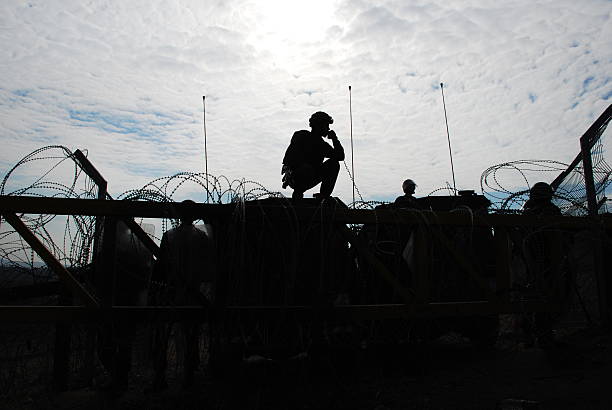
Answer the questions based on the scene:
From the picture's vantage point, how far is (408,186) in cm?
743

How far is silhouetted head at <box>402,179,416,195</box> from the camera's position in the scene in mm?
7398

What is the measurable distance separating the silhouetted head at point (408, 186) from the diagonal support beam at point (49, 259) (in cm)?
493

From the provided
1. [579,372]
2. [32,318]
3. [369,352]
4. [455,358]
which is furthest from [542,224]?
[32,318]

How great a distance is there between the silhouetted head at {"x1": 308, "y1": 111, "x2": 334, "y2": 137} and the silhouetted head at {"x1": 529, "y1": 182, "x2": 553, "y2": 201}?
2.41 metres

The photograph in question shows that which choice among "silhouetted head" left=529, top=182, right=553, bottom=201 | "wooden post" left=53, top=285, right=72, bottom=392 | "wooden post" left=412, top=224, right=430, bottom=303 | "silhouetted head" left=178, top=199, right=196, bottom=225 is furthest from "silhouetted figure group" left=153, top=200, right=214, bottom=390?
"silhouetted head" left=529, top=182, right=553, bottom=201

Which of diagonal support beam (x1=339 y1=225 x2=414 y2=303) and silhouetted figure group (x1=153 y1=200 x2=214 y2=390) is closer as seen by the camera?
silhouetted figure group (x1=153 y1=200 x2=214 y2=390)

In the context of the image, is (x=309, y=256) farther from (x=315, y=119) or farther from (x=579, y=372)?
(x=579, y=372)

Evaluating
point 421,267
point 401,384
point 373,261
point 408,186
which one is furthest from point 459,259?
point 408,186

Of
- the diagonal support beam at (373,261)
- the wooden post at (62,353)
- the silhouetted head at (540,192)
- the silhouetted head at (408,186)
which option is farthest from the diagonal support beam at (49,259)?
the silhouetted head at (408,186)

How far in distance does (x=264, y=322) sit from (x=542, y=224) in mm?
2927

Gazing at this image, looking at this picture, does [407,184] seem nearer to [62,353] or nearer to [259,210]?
[259,210]

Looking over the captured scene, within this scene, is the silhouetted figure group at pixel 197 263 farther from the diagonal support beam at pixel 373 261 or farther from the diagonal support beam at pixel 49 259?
the diagonal support beam at pixel 373 261

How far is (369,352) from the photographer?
5.43 meters

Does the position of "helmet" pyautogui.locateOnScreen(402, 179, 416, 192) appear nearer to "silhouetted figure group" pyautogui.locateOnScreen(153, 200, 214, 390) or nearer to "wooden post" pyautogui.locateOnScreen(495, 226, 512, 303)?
"wooden post" pyautogui.locateOnScreen(495, 226, 512, 303)
